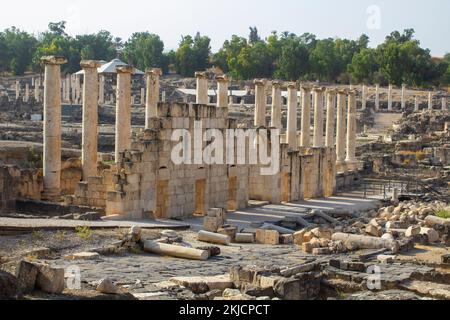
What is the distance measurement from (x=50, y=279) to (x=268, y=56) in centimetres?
9679

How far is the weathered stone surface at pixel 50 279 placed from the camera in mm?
12062

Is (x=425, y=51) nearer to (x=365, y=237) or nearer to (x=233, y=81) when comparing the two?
(x=233, y=81)

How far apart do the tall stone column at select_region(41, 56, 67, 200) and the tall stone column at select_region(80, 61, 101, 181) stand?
3.38 ft

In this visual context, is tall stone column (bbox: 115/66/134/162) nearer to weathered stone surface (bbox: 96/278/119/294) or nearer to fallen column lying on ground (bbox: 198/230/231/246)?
fallen column lying on ground (bbox: 198/230/231/246)

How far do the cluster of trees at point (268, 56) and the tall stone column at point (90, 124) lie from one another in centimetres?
6983

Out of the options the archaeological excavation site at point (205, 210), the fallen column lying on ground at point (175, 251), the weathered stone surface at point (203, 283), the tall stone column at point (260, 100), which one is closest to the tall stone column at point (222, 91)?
the archaeological excavation site at point (205, 210)

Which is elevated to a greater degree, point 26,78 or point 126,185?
point 26,78

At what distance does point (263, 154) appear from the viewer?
107 ft

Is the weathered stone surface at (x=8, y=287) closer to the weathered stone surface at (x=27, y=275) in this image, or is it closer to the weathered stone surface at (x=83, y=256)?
the weathered stone surface at (x=27, y=275)

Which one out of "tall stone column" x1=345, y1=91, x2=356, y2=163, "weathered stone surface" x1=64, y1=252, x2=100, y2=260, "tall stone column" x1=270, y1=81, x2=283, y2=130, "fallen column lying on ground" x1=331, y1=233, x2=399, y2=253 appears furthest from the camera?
"tall stone column" x1=345, y1=91, x2=356, y2=163

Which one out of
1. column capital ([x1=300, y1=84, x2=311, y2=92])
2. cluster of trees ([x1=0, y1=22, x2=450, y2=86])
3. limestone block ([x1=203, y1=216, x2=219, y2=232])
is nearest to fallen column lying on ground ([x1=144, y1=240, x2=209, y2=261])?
limestone block ([x1=203, y1=216, x2=219, y2=232])

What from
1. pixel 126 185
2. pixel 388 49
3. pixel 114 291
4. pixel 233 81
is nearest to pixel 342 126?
pixel 126 185

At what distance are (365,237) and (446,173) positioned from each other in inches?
1080

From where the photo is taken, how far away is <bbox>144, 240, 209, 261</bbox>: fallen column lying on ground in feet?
59.7
